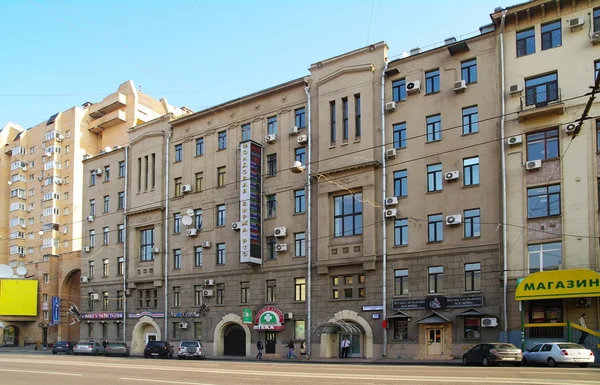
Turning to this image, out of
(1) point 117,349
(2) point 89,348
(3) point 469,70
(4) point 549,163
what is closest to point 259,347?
(1) point 117,349

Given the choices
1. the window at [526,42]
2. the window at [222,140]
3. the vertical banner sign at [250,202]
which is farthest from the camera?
the window at [222,140]

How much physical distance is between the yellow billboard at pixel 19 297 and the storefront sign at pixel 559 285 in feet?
191

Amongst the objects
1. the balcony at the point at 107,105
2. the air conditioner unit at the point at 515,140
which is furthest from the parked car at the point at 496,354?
the balcony at the point at 107,105

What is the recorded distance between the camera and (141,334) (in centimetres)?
5088

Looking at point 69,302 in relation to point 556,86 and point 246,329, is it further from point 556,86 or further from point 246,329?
point 556,86

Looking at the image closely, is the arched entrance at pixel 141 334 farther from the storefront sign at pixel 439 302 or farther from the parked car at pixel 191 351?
the storefront sign at pixel 439 302

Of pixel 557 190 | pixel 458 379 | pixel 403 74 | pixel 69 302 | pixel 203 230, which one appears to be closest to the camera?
pixel 458 379

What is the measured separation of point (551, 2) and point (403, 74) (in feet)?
29.2

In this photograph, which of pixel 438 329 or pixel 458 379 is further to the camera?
pixel 438 329

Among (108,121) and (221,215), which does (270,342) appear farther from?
(108,121)

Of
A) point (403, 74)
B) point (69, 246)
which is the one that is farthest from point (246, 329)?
point (69, 246)

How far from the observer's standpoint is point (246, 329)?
4325cm

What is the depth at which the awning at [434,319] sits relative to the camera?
3462 cm

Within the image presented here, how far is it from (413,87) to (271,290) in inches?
624
